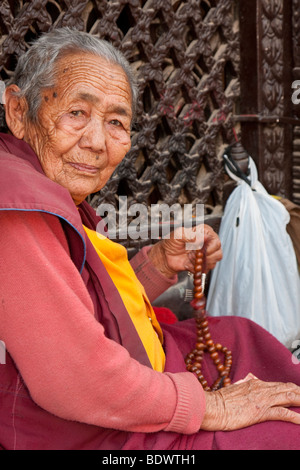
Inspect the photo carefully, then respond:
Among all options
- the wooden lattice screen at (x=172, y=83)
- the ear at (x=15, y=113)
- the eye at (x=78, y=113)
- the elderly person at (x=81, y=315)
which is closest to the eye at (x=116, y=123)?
the elderly person at (x=81, y=315)

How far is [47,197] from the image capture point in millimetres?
1293

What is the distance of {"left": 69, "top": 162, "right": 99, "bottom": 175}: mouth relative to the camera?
1.61 meters

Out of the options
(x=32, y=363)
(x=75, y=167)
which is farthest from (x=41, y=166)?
(x=32, y=363)

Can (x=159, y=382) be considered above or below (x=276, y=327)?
above

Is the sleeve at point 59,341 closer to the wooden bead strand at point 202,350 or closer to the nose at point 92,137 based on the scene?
the nose at point 92,137

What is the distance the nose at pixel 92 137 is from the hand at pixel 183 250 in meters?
0.65

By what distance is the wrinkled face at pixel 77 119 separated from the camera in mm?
1567

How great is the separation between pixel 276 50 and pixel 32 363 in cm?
230

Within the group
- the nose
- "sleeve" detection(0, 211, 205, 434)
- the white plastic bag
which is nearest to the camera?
"sleeve" detection(0, 211, 205, 434)

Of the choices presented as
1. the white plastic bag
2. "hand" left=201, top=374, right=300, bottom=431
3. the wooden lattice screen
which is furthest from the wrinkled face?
the white plastic bag

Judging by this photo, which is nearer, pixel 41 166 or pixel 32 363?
pixel 32 363

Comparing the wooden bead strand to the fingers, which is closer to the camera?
the fingers

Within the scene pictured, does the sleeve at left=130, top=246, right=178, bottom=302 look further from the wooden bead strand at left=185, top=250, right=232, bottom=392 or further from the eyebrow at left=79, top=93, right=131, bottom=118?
the eyebrow at left=79, top=93, right=131, bottom=118

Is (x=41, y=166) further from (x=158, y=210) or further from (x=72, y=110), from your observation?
(x=158, y=210)
